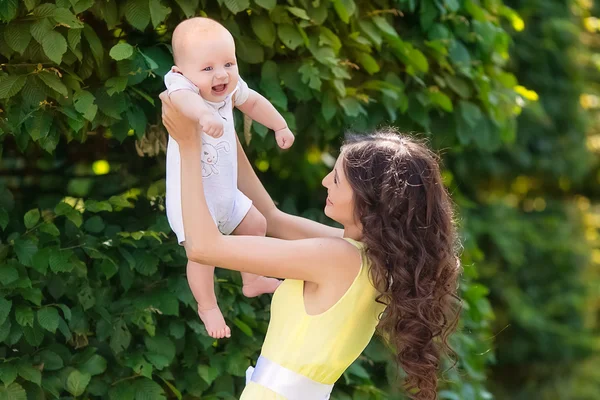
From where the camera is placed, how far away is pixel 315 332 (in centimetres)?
211

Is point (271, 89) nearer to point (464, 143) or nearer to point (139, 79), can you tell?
point (139, 79)

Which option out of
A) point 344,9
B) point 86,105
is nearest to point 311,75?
point 344,9

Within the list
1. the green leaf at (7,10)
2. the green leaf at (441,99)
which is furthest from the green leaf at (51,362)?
the green leaf at (441,99)

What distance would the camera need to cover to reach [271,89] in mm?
2830

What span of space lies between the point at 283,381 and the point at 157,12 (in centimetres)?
104

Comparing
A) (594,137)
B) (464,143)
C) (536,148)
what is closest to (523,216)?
(536,148)

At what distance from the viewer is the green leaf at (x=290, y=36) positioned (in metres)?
2.82

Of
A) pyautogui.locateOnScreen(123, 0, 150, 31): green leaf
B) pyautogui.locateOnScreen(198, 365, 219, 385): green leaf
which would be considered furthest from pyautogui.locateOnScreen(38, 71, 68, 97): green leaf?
pyautogui.locateOnScreen(198, 365, 219, 385): green leaf

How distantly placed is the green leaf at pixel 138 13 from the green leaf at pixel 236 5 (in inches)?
8.8

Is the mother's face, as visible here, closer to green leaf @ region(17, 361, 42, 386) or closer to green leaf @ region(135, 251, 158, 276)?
green leaf @ region(135, 251, 158, 276)

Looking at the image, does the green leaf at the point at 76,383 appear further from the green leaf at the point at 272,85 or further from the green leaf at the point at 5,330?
the green leaf at the point at 272,85

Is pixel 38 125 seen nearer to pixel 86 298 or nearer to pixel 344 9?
pixel 86 298

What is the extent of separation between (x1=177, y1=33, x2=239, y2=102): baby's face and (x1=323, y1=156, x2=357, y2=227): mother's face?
1.12ft

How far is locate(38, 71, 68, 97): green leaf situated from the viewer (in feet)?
8.02
